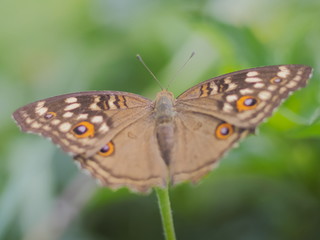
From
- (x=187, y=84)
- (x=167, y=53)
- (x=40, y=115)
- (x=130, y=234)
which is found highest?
(x=167, y=53)

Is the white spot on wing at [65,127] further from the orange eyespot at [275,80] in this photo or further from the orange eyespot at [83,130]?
the orange eyespot at [275,80]

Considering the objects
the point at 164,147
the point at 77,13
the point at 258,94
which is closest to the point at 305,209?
the point at 258,94

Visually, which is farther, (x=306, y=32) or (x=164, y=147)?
(x=306, y=32)

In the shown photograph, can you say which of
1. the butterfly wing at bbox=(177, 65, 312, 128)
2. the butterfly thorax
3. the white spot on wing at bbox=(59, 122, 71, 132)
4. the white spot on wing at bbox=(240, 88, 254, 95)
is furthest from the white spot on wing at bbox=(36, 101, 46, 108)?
the white spot on wing at bbox=(240, 88, 254, 95)

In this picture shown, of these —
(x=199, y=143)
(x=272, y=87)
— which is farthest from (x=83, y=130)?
(x=272, y=87)

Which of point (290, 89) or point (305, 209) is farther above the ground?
point (290, 89)

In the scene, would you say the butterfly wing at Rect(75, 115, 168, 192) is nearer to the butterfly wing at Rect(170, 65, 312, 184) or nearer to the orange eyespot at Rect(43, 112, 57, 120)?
the butterfly wing at Rect(170, 65, 312, 184)

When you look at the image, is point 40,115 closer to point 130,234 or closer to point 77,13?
point 130,234
